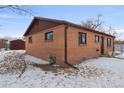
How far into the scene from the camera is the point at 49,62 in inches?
445

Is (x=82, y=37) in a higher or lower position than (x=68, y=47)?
higher

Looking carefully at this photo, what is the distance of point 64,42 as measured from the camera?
988 cm

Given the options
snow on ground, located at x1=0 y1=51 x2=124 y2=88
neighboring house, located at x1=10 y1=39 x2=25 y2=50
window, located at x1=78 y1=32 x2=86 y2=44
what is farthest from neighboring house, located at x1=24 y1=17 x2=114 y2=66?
neighboring house, located at x1=10 y1=39 x2=25 y2=50

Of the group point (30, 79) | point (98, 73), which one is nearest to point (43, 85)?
point (30, 79)

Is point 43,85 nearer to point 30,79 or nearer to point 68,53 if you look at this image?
point 30,79

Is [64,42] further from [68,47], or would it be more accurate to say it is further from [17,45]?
[17,45]

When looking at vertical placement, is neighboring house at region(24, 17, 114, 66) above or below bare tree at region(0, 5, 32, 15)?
below

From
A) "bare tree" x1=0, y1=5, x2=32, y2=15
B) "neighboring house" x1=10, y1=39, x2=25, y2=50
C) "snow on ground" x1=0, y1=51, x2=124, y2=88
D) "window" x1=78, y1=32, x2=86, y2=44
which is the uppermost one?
"bare tree" x1=0, y1=5, x2=32, y2=15

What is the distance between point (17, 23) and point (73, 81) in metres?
3.80

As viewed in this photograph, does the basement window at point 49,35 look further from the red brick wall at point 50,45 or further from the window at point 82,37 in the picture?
the window at point 82,37

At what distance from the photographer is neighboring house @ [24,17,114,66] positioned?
998 cm

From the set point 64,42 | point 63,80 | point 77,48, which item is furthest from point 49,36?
point 63,80

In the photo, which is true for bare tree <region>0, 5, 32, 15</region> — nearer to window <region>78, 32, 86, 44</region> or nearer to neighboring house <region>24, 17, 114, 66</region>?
neighboring house <region>24, 17, 114, 66</region>

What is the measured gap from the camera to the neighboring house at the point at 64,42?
32.8 feet
